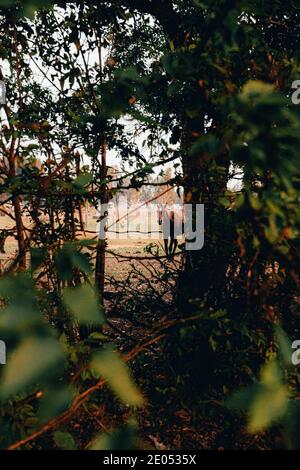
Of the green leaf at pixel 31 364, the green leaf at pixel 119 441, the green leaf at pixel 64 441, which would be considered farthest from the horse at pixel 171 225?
the green leaf at pixel 31 364

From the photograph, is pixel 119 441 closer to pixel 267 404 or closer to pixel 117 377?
pixel 117 377

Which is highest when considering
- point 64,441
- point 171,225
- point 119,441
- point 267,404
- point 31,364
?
point 171,225

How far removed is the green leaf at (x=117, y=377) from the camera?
69 cm

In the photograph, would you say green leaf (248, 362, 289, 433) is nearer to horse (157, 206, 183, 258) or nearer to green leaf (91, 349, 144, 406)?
green leaf (91, 349, 144, 406)

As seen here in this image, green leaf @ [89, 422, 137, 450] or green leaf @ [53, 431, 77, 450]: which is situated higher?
green leaf @ [89, 422, 137, 450]

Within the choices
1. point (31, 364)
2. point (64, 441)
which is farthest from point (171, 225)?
point (31, 364)

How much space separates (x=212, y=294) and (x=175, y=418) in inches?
43.3

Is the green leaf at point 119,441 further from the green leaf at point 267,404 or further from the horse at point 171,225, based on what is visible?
the horse at point 171,225

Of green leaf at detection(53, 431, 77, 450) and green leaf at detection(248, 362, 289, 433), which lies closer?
green leaf at detection(248, 362, 289, 433)

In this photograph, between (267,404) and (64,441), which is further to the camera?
(64,441)

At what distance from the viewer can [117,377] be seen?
727mm

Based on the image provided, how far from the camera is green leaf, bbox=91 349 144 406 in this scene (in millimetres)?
687

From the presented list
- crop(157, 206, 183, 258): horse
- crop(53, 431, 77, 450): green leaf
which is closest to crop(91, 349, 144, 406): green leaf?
crop(53, 431, 77, 450): green leaf
